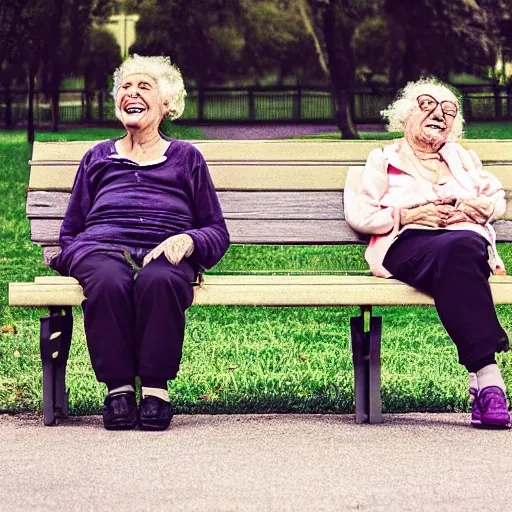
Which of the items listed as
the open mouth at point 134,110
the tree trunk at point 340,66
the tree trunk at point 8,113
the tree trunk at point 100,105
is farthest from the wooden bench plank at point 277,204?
the tree trunk at point 8,113

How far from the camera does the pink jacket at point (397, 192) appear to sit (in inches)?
226

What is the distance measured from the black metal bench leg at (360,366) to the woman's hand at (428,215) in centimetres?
50

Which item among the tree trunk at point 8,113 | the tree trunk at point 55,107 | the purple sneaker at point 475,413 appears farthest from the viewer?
the tree trunk at point 8,113

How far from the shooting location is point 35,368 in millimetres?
6574

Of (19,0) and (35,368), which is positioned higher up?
(19,0)

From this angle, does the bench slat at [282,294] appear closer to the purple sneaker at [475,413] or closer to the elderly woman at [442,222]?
the elderly woman at [442,222]

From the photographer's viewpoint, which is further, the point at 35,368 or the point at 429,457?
the point at 35,368

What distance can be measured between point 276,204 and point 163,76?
79 centimetres

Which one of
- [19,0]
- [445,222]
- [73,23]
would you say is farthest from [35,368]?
[73,23]

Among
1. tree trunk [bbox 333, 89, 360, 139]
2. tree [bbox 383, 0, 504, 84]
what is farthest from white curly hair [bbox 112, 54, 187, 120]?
tree trunk [bbox 333, 89, 360, 139]

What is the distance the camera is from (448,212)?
5.70 meters

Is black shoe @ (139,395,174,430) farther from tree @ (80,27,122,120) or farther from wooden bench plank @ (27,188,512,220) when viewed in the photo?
tree @ (80,27,122,120)

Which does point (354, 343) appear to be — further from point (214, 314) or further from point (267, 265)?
point (267, 265)

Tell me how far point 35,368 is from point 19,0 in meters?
14.4
